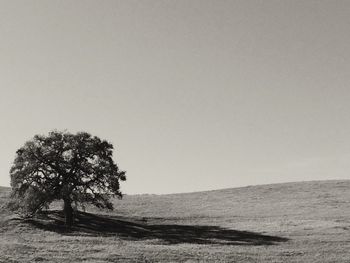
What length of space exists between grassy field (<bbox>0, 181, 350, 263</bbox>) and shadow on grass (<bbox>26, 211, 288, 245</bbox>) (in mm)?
88

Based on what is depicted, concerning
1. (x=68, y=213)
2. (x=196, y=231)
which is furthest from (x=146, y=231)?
(x=68, y=213)

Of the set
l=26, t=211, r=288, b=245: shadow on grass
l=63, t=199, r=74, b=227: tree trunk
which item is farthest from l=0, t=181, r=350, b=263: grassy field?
l=63, t=199, r=74, b=227: tree trunk

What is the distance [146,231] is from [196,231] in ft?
16.8

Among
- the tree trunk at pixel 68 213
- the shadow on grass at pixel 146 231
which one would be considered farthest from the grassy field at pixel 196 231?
the tree trunk at pixel 68 213

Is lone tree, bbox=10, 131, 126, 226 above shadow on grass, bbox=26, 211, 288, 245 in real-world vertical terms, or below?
above

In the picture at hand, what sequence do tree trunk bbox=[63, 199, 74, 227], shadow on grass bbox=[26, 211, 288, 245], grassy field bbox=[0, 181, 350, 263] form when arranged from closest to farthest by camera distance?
grassy field bbox=[0, 181, 350, 263] < shadow on grass bbox=[26, 211, 288, 245] < tree trunk bbox=[63, 199, 74, 227]

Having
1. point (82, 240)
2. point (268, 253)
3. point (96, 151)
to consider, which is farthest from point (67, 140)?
Answer: point (268, 253)

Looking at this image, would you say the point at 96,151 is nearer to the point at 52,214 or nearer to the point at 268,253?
the point at 52,214

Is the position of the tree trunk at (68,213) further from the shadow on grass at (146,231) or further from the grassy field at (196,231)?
the grassy field at (196,231)

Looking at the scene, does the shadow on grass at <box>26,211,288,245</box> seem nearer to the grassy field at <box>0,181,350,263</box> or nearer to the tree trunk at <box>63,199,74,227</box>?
the grassy field at <box>0,181,350,263</box>

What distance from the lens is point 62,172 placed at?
5522 centimetres

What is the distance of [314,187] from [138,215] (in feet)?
121

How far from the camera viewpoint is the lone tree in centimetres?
5416

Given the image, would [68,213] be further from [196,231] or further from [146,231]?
[196,231]
